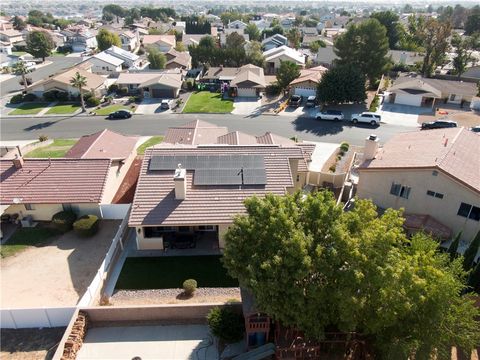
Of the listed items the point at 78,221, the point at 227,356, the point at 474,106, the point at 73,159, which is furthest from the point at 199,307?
the point at 474,106

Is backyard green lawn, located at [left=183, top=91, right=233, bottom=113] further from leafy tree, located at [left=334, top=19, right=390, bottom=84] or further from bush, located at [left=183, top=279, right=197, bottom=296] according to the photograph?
bush, located at [left=183, top=279, right=197, bottom=296]

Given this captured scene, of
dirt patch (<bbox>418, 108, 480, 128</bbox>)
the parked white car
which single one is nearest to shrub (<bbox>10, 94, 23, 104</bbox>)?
the parked white car

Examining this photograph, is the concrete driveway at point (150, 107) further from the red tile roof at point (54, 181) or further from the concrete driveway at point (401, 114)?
the concrete driveway at point (401, 114)

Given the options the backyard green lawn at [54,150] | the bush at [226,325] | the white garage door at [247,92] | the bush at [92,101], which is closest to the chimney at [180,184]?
the bush at [226,325]

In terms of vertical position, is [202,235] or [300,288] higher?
[300,288]

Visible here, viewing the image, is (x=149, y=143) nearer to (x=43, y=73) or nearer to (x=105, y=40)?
(x=43, y=73)

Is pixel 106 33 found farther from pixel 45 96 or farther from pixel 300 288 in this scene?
pixel 300 288
